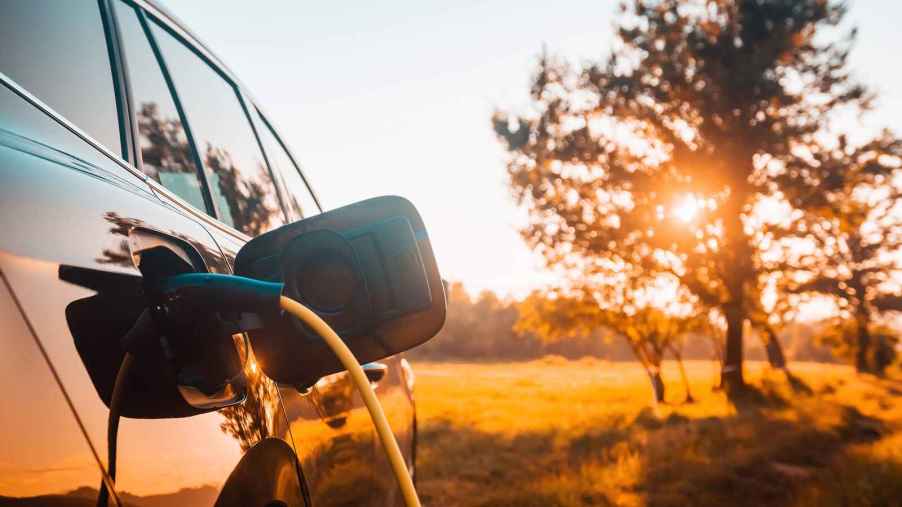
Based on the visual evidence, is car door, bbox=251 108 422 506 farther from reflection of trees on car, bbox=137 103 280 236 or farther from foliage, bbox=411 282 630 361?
foliage, bbox=411 282 630 361

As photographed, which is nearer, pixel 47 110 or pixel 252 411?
pixel 47 110

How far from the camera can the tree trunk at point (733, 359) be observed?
23.4 m

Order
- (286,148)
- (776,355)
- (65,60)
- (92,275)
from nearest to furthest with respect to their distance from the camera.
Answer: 1. (92,275)
2. (65,60)
3. (286,148)
4. (776,355)

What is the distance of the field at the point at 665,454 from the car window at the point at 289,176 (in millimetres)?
5234

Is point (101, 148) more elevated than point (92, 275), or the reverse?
point (101, 148)

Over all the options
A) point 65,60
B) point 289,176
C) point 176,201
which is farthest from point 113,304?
point 289,176

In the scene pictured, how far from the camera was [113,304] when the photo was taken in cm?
98

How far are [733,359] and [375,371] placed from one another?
23308 mm

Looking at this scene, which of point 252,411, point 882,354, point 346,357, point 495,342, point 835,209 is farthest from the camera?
point 495,342

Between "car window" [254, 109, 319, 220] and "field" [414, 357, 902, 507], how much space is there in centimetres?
523

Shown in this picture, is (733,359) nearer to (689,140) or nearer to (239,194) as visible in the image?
(689,140)

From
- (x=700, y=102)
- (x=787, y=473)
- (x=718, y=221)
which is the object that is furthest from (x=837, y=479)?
(x=718, y=221)

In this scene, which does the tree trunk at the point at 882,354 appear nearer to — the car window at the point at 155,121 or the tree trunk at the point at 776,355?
the tree trunk at the point at 776,355

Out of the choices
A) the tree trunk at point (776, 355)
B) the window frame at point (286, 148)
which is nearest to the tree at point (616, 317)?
the tree trunk at point (776, 355)
